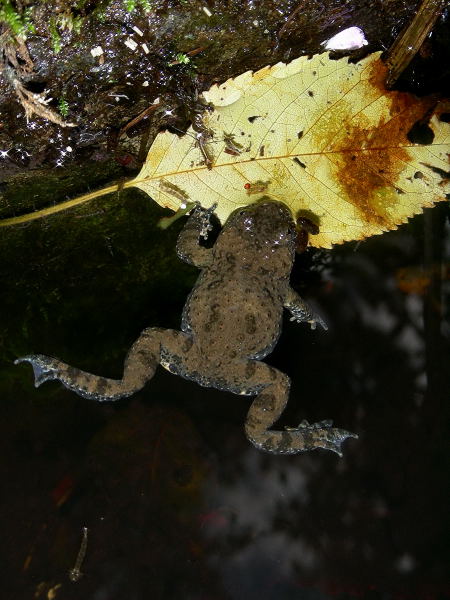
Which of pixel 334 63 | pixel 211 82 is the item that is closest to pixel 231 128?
pixel 211 82

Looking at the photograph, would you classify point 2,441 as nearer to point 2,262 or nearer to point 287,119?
point 2,262

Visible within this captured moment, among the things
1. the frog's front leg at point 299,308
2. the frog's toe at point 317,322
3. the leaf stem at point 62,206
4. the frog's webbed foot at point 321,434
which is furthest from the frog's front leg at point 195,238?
the frog's webbed foot at point 321,434

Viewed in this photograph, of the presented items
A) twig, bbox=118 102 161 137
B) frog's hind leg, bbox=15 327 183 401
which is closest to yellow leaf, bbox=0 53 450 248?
twig, bbox=118 102 161 137

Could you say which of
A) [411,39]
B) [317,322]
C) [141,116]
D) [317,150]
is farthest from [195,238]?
[411,39]

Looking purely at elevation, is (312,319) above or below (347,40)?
below

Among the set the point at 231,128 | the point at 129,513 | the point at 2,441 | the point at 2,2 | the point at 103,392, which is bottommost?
the point at 129,513

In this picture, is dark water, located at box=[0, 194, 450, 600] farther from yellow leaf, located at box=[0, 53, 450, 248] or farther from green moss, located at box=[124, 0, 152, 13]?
green moss, located at box=[124, 0, 152, 13]

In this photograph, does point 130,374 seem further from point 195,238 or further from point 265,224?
point 265,224
